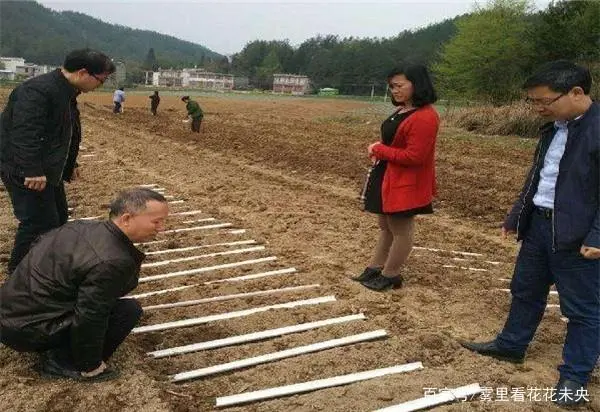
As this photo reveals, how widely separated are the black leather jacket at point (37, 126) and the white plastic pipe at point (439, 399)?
2702 mm

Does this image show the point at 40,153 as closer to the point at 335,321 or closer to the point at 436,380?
the point at 335,321

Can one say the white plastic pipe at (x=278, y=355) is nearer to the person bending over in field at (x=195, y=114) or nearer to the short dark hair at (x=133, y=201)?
the short dark hair at (x=133, y=201)

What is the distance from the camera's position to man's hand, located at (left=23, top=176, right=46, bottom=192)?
11.7 ft

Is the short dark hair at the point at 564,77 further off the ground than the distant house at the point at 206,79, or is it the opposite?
the distant house at the point at 206,79

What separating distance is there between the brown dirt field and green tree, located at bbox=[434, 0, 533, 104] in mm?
28719

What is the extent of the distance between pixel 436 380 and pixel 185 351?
1.48 meters

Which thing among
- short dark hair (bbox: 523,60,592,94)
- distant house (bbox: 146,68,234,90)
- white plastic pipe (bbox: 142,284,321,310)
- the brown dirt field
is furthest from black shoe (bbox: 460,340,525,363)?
distant house (bbox: 146,68,234,90)

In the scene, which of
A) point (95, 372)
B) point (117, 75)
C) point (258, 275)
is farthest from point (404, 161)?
point (117, 75)

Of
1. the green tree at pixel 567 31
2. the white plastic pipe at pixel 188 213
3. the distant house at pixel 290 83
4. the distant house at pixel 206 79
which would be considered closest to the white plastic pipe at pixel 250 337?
the white plastic pipe at pixel 188 213

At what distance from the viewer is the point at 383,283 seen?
4234 mm

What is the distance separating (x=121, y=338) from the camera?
2926 mm

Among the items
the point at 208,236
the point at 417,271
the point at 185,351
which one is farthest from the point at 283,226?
the point at 185,351

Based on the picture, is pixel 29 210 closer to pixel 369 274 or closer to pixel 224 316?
pixel 224 316

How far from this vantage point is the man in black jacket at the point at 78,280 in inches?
99.3
